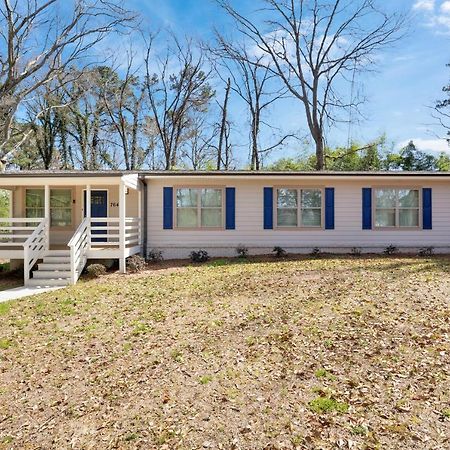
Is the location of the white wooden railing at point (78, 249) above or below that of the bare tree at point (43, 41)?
below

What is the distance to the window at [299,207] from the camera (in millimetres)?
12992

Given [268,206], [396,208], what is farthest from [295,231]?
[396,208]

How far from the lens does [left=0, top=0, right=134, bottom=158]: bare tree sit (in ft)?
65.3

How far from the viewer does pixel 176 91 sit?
1121 inches

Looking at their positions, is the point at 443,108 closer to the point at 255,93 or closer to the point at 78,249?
the point at 255,93

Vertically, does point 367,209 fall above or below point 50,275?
above

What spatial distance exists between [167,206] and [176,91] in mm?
18798

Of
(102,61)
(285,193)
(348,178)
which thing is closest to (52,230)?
(285,193)

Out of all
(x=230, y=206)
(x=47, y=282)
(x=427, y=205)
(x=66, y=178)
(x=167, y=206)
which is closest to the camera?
(x=47, y=282)

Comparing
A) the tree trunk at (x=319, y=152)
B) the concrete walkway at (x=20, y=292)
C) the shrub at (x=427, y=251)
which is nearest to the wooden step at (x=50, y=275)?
the concrete walkway at (x=20, y=292)

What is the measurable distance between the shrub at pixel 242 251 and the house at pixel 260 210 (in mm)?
145

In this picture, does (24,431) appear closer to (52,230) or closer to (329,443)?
(329,443)

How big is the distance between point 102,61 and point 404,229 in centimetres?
2075

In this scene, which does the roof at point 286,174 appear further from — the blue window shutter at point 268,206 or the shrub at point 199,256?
the shrub at point 199,256
